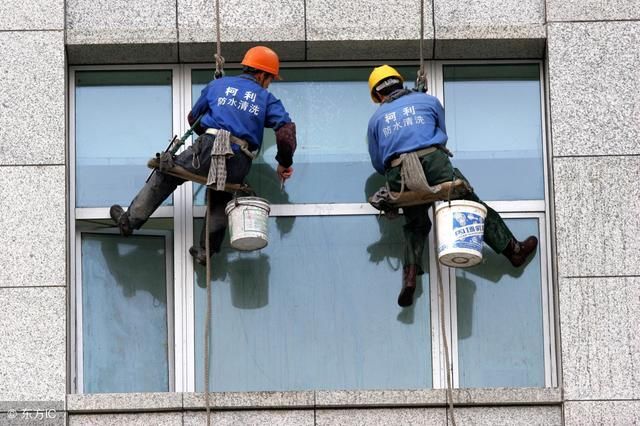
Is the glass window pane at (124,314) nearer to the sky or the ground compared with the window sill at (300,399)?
nearer to the sky

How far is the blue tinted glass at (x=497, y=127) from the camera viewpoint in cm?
1534

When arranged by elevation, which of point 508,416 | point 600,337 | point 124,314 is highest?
point 124,314

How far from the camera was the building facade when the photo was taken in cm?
1437

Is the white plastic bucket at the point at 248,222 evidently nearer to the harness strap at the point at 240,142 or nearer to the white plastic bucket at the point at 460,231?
the harness strap at the point at 240,142

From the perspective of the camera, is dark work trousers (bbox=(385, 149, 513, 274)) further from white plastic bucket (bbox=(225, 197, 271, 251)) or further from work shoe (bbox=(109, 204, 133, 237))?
work shoe (bbox=(109, 204, 133, 237))

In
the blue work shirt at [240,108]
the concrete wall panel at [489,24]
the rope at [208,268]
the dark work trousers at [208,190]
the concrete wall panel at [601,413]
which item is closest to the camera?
the concrete wall panel at [601,413]

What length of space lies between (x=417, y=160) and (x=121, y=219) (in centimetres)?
218

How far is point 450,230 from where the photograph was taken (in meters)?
14.4

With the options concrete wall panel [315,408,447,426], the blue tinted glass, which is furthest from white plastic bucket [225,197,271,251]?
the blue tinted glass

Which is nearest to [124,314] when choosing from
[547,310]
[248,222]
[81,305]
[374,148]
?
[81,305]

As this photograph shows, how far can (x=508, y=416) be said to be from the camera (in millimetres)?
14289

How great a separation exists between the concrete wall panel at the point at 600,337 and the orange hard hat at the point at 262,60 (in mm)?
2635

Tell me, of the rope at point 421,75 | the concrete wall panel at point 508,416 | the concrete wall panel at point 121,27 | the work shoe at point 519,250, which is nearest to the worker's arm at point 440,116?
the rope at point 421,75

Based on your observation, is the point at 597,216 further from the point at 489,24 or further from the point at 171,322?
the point at 171,322
